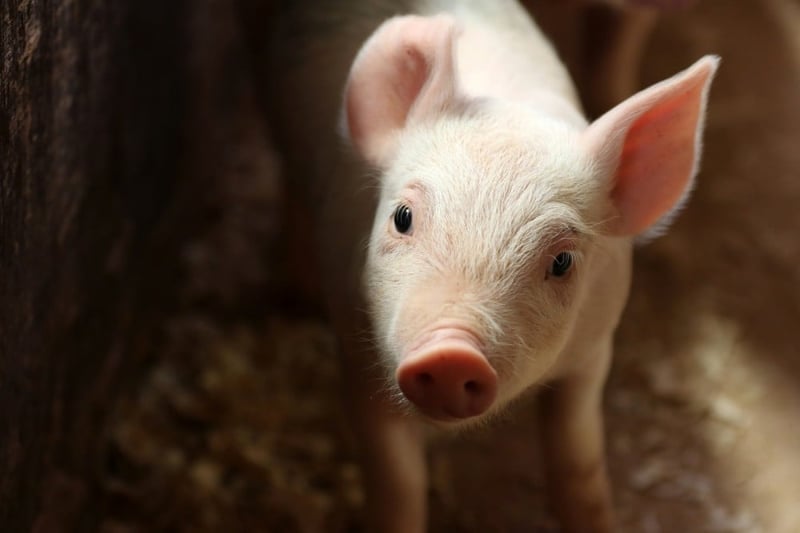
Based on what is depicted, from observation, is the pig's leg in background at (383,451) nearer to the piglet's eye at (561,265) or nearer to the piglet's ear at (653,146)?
the piglet's eye at (561,265)

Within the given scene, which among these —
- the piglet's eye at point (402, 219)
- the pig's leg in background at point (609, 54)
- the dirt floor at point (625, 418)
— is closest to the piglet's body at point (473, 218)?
the piglet's eye at point (402, 219)

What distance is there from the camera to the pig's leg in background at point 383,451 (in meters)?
1.54

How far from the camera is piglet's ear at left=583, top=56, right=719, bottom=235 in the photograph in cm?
129

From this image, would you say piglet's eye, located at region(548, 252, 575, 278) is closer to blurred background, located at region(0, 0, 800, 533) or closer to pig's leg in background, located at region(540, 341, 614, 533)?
pig's leg in background, located at region(540, 341, 614, 533)

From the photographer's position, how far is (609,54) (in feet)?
7.92

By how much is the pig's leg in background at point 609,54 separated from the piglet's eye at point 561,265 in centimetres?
119

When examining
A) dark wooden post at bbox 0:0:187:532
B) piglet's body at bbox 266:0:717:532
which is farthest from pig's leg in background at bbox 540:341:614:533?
dark wooden post at bbox 0:0:187:532

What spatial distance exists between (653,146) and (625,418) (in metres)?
0.93

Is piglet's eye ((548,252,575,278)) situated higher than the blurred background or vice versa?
piglet's eye ((548,252,575,278))

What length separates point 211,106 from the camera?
8.72 ft

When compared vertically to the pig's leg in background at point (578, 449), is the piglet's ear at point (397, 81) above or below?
above

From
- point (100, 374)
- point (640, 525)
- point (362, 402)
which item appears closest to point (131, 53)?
point (100, 374)

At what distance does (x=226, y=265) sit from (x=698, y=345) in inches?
43.8

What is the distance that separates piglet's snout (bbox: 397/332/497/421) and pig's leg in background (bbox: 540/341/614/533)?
16.6 inches
